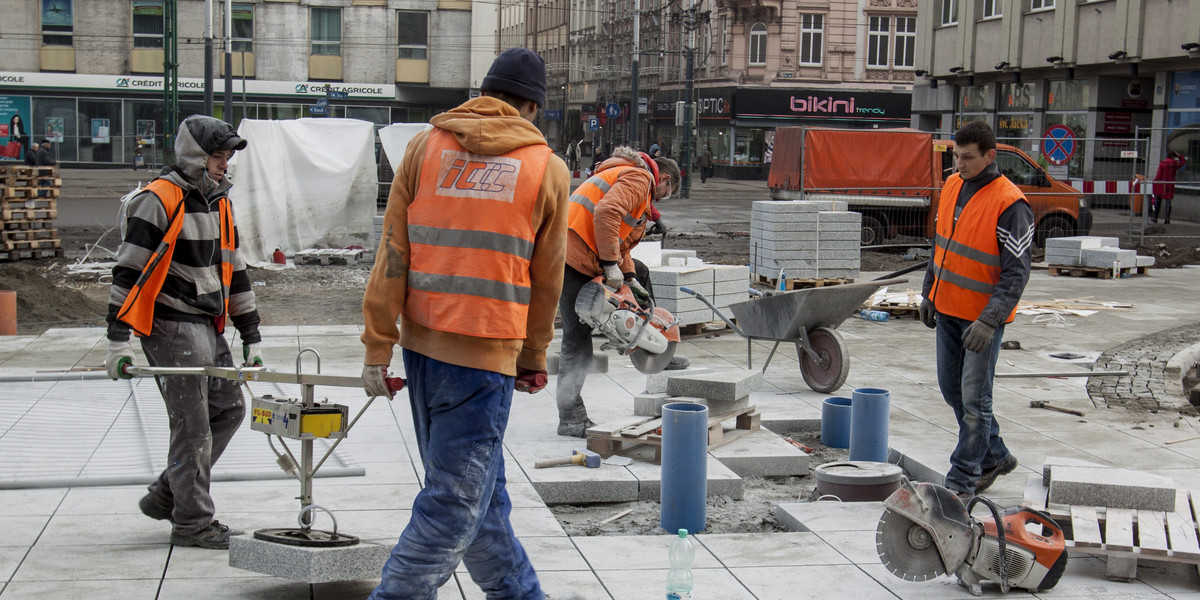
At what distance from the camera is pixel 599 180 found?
7.36 meters

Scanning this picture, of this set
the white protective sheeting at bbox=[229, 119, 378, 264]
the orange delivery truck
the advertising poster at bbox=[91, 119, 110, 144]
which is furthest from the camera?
the advertising poster at bbox=[91, 119, 110, 144]

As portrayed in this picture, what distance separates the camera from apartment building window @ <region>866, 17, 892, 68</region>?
1960 inches

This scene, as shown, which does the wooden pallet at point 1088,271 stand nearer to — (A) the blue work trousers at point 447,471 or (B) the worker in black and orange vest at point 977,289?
(B) the worker in black and orange vest at point 977,289

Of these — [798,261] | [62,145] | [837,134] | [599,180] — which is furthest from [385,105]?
[599,180]

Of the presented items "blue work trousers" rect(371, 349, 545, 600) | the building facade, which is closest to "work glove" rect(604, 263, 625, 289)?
"blue work trousers" rect(371, 349, 545, 600)

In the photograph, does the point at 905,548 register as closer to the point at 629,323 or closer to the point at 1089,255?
the point at 629,323

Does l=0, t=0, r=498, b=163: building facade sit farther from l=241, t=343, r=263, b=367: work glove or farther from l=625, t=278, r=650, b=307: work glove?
l=241, t=343, r=263, b=367: work glove

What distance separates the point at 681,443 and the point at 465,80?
46.3 m

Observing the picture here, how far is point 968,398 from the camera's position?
586 centimetres

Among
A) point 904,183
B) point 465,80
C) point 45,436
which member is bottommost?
point 45,436

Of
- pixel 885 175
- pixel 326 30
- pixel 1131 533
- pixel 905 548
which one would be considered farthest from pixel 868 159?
pixel 326 30

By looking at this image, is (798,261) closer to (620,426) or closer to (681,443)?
(620,426)

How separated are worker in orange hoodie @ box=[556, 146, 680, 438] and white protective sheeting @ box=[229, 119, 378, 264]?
11078mm

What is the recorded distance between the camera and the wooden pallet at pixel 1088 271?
57.1 ft
